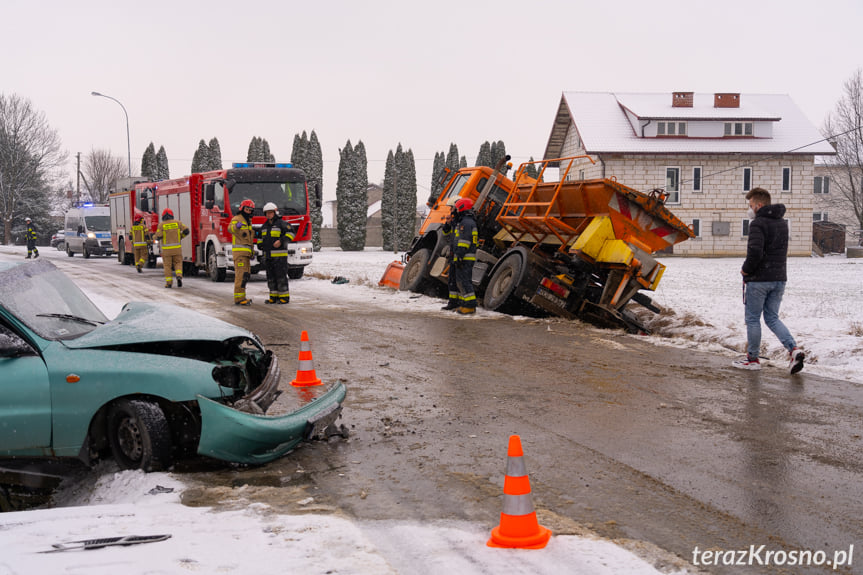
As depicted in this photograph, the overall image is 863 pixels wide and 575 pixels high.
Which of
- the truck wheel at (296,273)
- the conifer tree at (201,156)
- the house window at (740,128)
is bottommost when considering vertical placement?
the truck wheel at (296,273)

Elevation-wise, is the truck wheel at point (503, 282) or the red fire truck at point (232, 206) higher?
the red fire truck at point (232, 206)

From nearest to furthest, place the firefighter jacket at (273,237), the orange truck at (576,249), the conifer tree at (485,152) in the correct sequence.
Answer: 1. the orange truck at (576,249)
2. the firefighter jacket at (273,237)
3. the conifer tree at (485,152)

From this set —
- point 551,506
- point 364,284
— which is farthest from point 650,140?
point 551,506

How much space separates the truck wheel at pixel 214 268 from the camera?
19984 mm

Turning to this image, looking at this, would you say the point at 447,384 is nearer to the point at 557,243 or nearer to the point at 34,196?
the point at 557,243

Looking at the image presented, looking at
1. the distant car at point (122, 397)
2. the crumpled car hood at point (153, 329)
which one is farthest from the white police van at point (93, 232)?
the distant car at point (122, 397)

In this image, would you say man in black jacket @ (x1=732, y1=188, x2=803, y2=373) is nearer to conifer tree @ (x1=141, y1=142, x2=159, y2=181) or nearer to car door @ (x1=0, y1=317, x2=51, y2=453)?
car door @ (x1=0, y1=317, x2=51, y2=453)

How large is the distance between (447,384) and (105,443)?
336cm

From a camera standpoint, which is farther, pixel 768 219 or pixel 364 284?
pixel 364 284

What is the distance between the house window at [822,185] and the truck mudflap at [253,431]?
181 ft

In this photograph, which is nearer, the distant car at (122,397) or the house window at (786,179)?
the distant car at (122,397)

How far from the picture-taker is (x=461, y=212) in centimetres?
1293

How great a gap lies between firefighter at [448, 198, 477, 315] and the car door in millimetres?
8834

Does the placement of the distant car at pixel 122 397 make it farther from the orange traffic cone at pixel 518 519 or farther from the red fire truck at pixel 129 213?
the red fire truck at pixel 129 213
